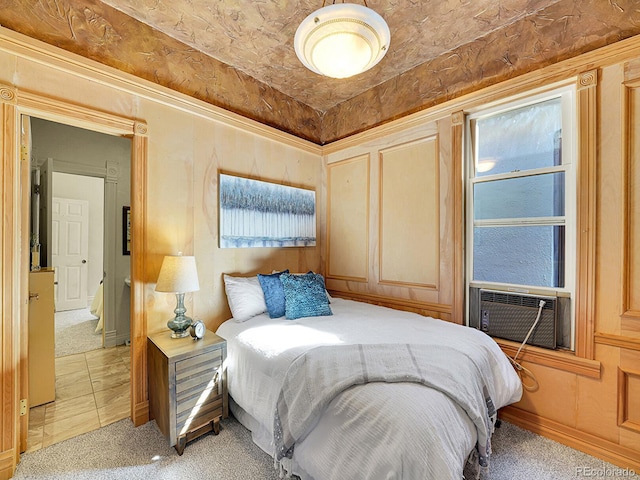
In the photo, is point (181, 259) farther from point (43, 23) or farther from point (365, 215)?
point (365, 215)

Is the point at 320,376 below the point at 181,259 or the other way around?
below

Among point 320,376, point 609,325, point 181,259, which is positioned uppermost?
point 181,259

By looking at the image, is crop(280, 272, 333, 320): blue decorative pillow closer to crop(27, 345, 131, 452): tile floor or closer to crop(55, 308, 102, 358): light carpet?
crop(27, 345, 131, 452): tile floor

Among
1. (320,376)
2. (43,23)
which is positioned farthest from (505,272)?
(43,23)

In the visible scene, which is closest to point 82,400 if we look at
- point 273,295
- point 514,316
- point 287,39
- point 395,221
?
point 273,295

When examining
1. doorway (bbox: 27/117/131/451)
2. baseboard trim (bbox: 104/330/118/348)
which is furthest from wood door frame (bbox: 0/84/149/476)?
baseboard trim (bbox: 104/330/118/348)

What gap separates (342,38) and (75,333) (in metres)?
4.88

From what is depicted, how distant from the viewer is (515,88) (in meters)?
2.12

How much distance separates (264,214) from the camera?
9.50 ft

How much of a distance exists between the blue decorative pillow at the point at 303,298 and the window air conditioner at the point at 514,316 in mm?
1230

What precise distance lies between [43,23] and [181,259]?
1.65 metres

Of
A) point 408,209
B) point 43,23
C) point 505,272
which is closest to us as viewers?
point 43,23

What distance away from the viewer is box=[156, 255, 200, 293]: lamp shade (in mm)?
1985

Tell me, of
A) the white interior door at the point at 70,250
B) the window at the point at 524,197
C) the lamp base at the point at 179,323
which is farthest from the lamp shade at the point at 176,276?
the white interior door at the point at 70,250
